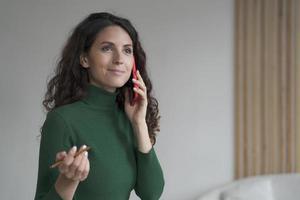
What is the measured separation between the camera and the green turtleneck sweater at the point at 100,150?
1.03 m

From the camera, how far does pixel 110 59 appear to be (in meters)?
1.13

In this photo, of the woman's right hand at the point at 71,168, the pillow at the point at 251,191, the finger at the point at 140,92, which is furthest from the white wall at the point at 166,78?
the woman's right hand at the point at 71,168

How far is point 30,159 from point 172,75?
0.98 m

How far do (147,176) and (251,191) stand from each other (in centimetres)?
140

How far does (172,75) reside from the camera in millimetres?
2508

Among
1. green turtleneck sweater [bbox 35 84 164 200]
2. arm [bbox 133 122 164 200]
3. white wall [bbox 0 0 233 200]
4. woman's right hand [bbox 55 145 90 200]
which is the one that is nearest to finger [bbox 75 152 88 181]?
woman's right hand [bbox 55 145 90 200]

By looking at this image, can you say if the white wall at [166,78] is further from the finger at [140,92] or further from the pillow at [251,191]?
the finger at [140,92]

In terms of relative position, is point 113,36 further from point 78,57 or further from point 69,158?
point 69,158

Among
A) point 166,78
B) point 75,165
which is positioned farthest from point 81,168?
point 166,78

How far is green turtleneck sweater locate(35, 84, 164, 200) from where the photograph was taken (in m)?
1.03

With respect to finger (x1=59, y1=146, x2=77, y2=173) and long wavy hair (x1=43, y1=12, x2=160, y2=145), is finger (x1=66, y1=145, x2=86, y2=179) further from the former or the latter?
long wavy hair (x1=43, y1=12, x2=160, y2=145)

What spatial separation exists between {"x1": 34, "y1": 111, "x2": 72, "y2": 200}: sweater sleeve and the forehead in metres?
0.25

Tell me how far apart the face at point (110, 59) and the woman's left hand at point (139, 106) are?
0.04m

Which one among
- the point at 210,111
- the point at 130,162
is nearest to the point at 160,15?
the point at 210,111
